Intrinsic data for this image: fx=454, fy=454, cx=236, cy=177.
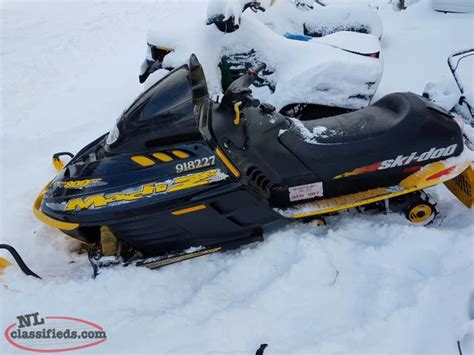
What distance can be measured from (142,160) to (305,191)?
3.19 feet

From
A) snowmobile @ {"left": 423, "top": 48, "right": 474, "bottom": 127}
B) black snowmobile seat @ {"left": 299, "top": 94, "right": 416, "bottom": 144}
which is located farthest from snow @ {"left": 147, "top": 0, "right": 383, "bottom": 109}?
black snowmobile seat @ {"left": 299, "top": 94, "right": 416, "bottom": 144}

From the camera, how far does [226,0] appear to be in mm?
4316

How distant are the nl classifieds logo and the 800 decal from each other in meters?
0.93

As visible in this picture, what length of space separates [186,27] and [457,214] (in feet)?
10.1

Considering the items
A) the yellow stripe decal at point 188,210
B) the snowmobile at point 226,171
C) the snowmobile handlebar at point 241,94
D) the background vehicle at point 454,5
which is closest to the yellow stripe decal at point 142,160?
the snowmobile at point 226,171

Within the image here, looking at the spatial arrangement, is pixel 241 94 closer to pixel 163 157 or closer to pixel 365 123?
pixel 163 157

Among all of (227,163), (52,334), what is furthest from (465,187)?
(52,334)

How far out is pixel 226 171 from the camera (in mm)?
2496

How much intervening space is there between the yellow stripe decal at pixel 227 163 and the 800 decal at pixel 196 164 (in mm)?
38

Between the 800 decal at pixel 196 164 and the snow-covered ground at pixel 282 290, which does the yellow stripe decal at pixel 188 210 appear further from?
the snow-covered ground at pixel 282 290

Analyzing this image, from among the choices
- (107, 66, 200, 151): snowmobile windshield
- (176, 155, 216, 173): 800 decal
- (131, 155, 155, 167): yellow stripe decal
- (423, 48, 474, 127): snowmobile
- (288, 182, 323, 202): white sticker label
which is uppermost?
(107, 66, 200, 151): snowmobile windshield

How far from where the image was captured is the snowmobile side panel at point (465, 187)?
9.16 feet

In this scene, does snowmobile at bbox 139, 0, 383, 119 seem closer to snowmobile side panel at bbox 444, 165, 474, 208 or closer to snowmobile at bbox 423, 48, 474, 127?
snowmobile at bbox 423, 48, 474, 127

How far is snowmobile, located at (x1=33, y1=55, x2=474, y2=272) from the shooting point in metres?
2.46
